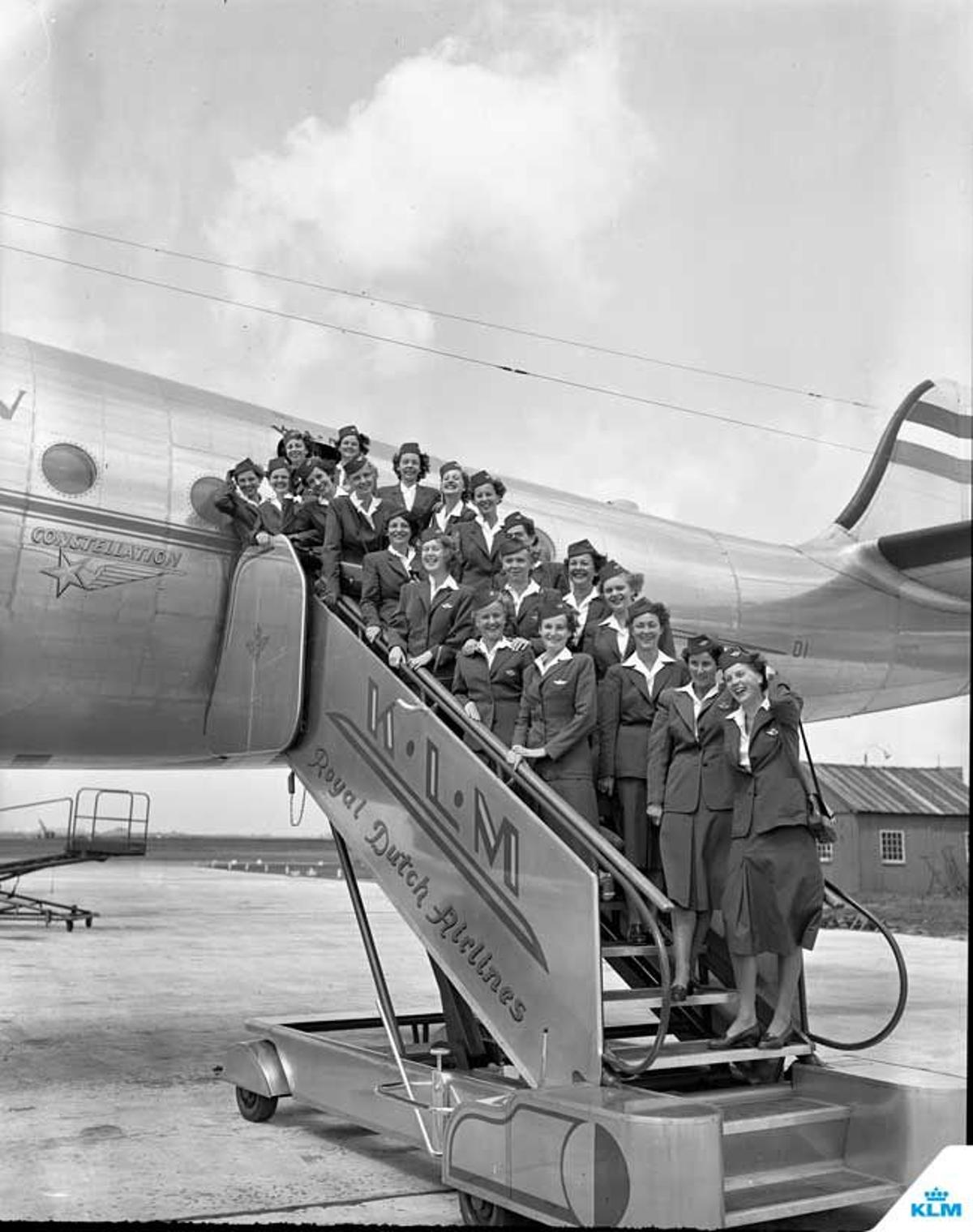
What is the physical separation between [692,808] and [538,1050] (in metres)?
1.25

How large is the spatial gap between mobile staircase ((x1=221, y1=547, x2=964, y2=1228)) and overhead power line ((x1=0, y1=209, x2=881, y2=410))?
2.43 meters

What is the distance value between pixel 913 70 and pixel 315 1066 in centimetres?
505

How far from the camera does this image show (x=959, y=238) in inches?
165

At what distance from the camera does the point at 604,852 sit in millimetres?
4797

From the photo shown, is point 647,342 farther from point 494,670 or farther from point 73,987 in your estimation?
point 73,987

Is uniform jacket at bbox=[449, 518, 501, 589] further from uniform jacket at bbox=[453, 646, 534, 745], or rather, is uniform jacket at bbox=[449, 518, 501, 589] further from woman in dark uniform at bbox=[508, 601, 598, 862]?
woman in dark uniform at bbox=[508, 601, 598, 862]

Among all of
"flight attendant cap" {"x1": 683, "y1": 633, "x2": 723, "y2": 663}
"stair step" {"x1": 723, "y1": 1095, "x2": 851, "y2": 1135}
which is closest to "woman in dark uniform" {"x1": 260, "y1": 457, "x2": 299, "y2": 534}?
"flight attendant cap" {"x1": 683, "y1": 633, "x2": 723, "y2": 663}

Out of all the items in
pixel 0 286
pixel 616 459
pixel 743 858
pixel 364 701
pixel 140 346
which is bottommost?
pixel 743 858

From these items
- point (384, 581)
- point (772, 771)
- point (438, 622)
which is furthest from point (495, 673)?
point (772, 771)

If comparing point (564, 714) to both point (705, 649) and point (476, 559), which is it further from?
point (476, 559)

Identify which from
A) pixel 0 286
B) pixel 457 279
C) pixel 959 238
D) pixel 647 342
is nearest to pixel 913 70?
pixel 959 238

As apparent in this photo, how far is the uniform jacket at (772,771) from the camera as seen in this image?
202 inches

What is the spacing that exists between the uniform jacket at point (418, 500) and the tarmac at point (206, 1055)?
11.1ft

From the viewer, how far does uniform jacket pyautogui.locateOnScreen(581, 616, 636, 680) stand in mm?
6270
